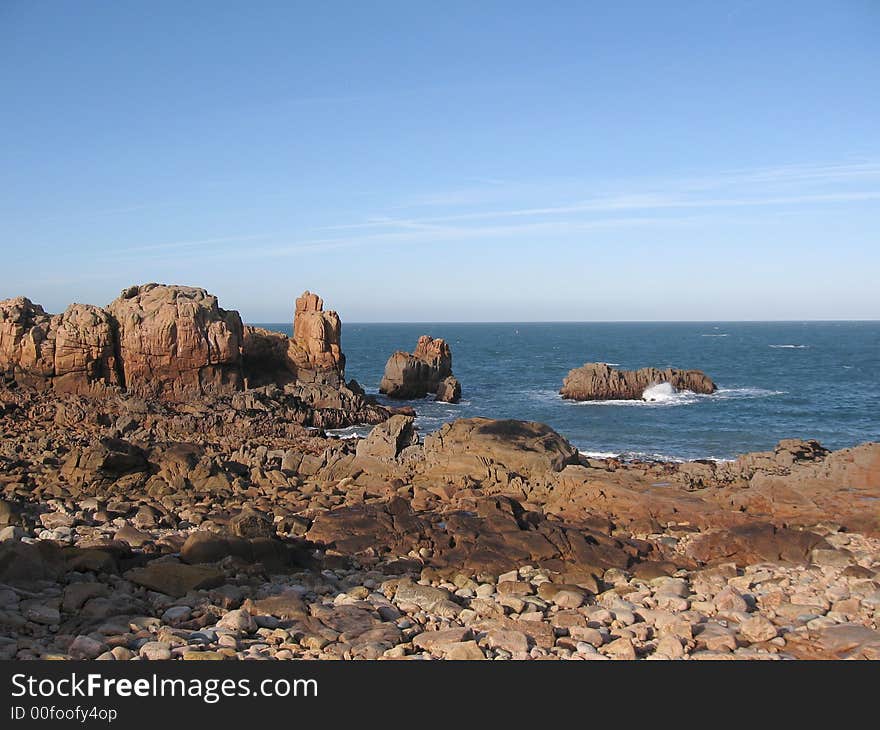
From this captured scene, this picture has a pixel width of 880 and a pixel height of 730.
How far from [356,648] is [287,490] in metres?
10.6

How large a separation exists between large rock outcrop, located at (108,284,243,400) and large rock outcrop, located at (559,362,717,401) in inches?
992

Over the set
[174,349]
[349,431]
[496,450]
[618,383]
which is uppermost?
[174,349]

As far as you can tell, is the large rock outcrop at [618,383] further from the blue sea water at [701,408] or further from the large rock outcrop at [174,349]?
the large rock outcrop at [174,349]

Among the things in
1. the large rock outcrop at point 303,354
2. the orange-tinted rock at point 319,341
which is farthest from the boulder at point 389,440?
the orange-tinted rock at point 319,341

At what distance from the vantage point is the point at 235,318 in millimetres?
41000

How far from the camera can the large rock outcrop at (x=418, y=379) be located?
51750 mm

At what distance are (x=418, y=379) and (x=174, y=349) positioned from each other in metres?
19.3

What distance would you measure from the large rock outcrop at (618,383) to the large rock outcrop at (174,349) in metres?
25.2

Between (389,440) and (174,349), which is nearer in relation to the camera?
(389,440)

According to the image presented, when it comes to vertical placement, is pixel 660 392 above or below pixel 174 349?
below

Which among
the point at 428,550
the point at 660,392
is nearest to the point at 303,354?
the point at 660,392

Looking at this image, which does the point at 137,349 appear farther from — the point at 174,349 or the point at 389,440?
the point at 389,440

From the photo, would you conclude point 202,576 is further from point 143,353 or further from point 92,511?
point 143,353

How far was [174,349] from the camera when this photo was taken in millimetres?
37938
